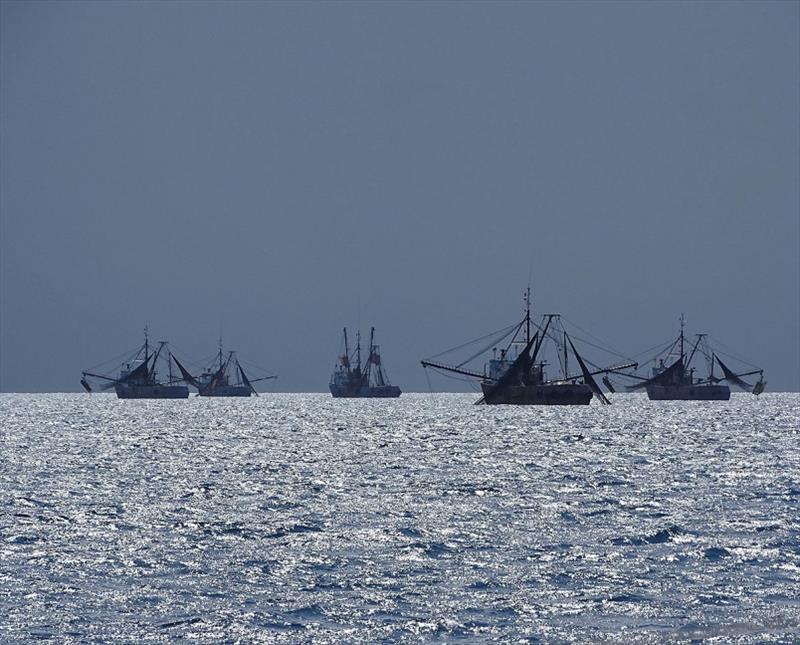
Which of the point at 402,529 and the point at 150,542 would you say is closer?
the point at 150,542

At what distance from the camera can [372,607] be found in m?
35.8

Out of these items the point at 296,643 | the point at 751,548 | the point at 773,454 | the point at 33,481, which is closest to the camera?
the point at 296,643

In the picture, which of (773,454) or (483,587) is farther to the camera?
(773,454)

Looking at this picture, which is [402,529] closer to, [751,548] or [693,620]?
[751,548]

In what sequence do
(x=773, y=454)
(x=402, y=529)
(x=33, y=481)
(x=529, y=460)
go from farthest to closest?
(x=773, y=454) → (x=529, y=460) → (x=33, y=481) → (x=402, y=529)

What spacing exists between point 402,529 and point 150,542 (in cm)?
943

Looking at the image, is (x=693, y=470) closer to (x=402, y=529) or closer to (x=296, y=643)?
(x=402, y=529)

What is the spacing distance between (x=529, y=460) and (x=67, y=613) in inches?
2517

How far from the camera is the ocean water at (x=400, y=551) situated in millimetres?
33781

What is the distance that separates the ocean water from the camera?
33781 millimetres

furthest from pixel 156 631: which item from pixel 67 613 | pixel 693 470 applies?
pixel 693 470

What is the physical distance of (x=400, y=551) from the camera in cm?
4600

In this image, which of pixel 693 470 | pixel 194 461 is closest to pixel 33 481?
pixel 194 461

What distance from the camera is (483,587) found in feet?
128
